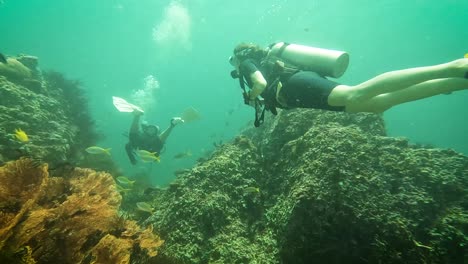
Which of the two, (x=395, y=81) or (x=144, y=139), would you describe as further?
(x=144, y=139)

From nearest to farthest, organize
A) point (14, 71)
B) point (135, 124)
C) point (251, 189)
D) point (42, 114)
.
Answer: point (251, 189), point (42, 114), point (14, 71), point (135, 124)

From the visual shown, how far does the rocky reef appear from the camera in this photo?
4.88 metres

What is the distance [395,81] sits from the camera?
14.0ft

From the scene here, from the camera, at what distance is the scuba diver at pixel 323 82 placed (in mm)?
4141

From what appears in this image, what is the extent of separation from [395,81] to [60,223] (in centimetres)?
474

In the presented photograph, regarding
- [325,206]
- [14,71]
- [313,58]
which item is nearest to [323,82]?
[313,58]

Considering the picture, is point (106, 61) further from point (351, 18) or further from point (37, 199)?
point (37, 199)

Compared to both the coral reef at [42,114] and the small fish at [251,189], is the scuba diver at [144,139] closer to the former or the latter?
the coral reef at [42,114]

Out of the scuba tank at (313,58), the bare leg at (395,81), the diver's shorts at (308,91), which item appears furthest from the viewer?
the scuba tank at (313,58)

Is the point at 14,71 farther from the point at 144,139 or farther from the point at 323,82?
the point at 323,82

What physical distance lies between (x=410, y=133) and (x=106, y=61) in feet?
385

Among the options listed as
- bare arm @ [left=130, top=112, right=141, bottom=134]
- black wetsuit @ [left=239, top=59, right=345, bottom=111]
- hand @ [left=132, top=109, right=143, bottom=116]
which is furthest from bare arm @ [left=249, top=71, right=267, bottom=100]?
hand @ [left=132, top=109, right=143, bottom=116]

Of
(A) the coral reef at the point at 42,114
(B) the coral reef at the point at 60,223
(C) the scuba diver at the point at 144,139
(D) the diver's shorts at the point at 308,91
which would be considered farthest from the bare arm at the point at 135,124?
(D) the diver's shorts at the point at 308,91

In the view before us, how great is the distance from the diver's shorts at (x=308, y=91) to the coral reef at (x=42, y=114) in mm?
5041
